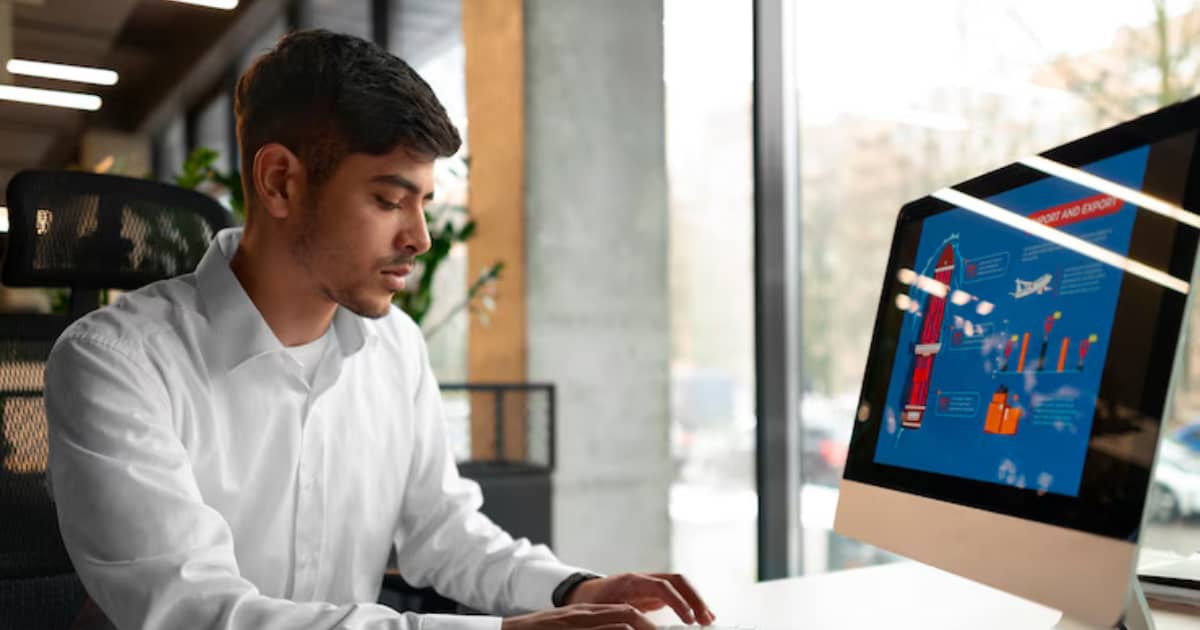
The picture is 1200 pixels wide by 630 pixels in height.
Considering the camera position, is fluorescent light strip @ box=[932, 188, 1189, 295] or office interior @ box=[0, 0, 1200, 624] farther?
office interior @ box=[0, 0, 1200, 624]

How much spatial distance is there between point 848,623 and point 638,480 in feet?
8.19

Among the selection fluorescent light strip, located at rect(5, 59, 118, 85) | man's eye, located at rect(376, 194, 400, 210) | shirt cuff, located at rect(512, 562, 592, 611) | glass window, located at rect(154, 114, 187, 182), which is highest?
fluorescent light strip, located at rect(5, 59, 118, 85)

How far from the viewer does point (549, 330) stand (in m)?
3.33

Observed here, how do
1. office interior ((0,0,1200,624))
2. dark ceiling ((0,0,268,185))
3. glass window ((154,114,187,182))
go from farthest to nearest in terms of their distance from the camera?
1. glass window ((154,114,187,182))
2. dark ceiling ((0,0,268,185))
3. office interior ((0,0,1200,624))

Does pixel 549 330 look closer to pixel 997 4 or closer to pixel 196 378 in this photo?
pixel 997 4

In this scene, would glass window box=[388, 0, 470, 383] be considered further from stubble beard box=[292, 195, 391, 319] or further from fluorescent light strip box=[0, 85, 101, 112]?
stubble beard box=[292, 195, 391, 319]

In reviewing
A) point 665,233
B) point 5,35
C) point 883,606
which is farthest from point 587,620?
point 5,35

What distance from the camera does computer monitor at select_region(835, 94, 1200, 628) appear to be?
0.73 m

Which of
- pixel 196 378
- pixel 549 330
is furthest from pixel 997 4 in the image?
pixel 196 378

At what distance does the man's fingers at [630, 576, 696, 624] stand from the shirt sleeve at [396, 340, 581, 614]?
131mm

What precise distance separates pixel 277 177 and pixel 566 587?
0.60 meters

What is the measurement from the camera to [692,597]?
1.04 metres

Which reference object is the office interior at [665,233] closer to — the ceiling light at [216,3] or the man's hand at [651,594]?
the ceiling light at [216,3]

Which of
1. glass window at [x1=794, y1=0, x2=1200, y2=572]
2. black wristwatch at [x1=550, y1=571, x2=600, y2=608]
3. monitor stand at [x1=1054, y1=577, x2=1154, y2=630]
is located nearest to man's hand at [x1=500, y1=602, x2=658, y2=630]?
black wristwatch at [x1=550, y1=571, x2=600, y2=608]
